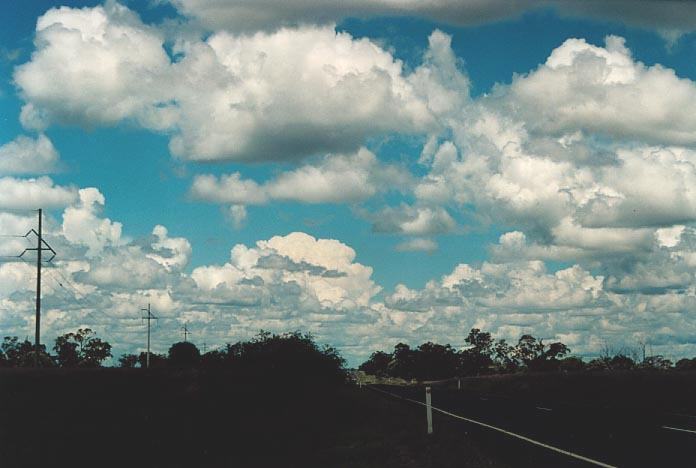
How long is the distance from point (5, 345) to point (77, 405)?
116m

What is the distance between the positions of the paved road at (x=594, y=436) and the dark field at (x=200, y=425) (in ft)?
3.39

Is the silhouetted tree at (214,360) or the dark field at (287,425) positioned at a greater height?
the silhouetted tree at (214,360)

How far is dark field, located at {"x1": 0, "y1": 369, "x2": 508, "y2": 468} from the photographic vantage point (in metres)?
23.5

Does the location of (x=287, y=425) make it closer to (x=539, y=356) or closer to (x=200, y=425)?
(x=200, y=425)

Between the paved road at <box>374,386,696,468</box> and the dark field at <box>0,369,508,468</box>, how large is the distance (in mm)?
1033

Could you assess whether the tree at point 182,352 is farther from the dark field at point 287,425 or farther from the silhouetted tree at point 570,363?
the dark field at point 287,425

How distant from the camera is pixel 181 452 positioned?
26.2 meters

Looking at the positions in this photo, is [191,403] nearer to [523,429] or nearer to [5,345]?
[523,429]

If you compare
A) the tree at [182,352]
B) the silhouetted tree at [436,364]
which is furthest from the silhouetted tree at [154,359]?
the silhouetted tree at [436,364]

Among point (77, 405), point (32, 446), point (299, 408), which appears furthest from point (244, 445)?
point (77, 405)

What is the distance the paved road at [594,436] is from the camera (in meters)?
19.7

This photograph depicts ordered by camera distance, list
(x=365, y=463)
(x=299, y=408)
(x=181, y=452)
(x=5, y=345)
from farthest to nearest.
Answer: (x=5, y=345)
(x=299, y=408)
(x=181, y=452)
(x=365, y=463)

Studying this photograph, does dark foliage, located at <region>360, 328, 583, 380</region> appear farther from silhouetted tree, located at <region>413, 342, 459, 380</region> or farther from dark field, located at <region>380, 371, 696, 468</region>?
dark field, located at <region>380, 371, 696, 468</region>

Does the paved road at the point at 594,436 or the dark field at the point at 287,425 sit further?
the dark field at the point at 287,425
